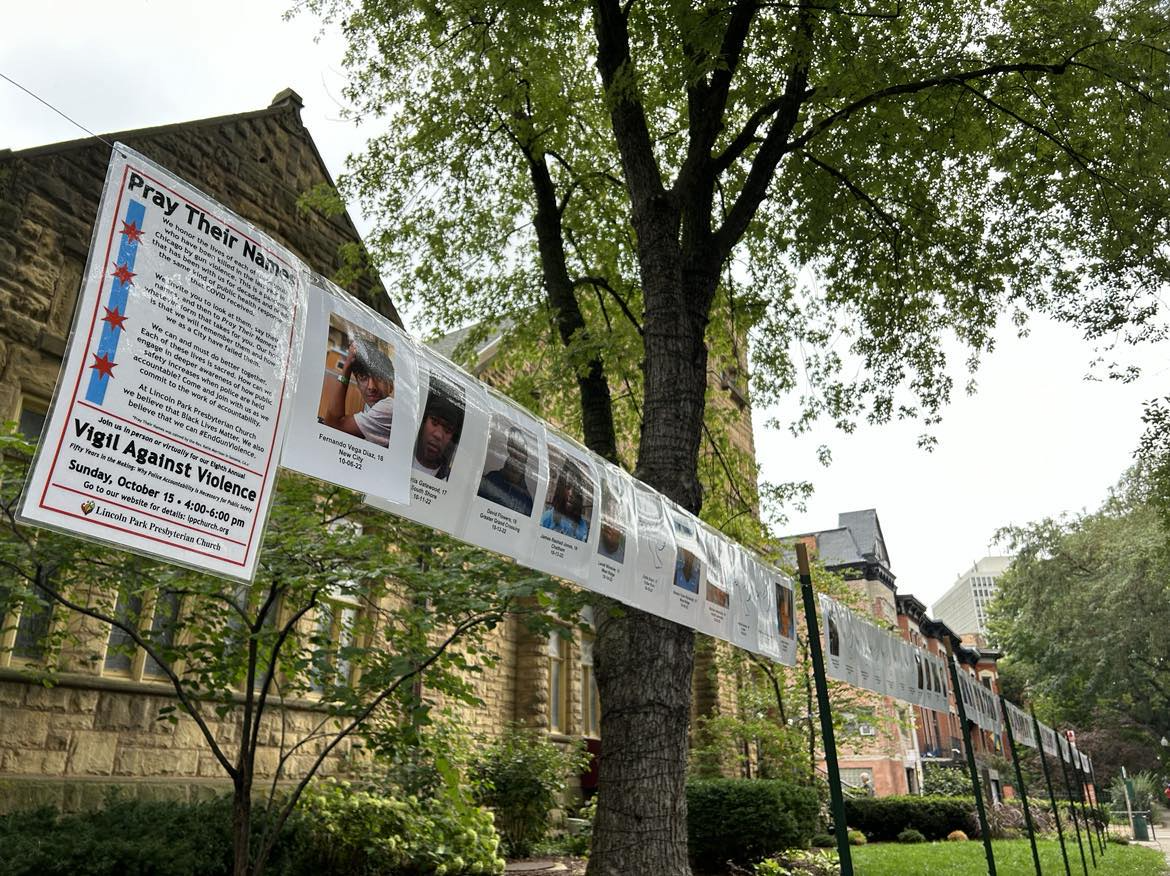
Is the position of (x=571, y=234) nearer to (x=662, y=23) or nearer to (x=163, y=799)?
(x=662, y=23)

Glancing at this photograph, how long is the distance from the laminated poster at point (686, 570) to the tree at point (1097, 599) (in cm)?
2682

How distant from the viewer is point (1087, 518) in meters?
35.1

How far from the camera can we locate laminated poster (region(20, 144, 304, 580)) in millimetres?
2525

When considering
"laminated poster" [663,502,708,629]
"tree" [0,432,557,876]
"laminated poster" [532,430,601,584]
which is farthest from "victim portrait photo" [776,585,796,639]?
"laminated poster" [532,430,601,584]

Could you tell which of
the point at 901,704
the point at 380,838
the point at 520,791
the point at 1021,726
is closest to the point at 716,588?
the point at 380,838

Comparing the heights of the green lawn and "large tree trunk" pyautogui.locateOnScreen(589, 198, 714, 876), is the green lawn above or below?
below

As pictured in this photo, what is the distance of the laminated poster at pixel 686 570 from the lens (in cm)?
567

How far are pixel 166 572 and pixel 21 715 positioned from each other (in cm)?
305

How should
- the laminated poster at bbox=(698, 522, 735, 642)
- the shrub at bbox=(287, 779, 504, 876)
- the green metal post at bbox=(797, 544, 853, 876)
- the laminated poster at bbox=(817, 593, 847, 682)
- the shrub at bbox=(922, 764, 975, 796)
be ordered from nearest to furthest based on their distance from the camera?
the green metal post at bbox=(797, 544, 853, 876)
the laminated poster at bbox=(698, 522, 735, 642)
the laminated poster at bbox=(817, 593, 847, 682)
the shrub at bbox=(287, 779, 504, 876)
the shrub at bbox=(922, 764, 975, 796)

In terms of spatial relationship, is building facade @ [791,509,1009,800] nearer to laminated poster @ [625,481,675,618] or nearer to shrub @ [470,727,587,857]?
shrub @ [470,727,587,857]

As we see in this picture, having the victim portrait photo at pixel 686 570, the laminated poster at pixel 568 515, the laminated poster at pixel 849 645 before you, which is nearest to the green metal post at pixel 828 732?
the victim portrait photo at pixel 686 570

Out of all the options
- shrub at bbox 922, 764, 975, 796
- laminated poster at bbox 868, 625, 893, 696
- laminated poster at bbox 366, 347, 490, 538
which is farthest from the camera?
shrub at bbox 922, 764, 975, 796

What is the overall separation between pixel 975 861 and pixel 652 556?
1298 cm

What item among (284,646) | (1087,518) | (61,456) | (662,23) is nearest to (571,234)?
(662,23)
